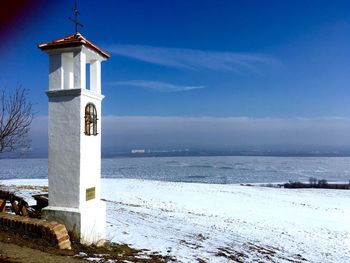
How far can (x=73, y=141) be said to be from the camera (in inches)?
332

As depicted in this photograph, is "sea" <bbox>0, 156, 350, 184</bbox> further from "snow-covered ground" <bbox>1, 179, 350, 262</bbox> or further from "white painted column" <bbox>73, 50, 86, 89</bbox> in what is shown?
"white painted column" <bbox>73, 50, 86, 89</bbox>

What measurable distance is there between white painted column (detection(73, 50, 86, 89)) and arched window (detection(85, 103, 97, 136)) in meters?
Result: 0.56

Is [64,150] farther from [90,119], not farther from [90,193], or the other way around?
[90,193]

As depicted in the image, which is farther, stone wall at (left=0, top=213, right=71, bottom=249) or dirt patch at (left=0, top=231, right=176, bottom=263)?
stone wall at (left=0, top=213, right=71, bottom=249)

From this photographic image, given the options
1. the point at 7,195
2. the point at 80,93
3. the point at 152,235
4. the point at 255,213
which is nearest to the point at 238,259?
the point at 152,235

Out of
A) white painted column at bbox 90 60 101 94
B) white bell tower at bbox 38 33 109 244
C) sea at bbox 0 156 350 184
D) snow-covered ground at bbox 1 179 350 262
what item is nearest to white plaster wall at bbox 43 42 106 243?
white bell tower at bbox 38 33 109 244

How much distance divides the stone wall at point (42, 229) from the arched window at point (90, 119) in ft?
7.62

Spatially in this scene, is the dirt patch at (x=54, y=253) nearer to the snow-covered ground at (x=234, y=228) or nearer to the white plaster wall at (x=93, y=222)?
the white plaster wall at (x=93, y=222)

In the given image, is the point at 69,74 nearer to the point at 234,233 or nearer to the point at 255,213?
the point at 234,233

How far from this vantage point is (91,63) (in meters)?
9.59

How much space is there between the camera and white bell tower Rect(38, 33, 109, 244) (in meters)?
8.40

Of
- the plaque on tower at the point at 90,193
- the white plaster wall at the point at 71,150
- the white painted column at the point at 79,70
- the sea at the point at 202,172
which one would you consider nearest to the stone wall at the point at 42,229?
the white plaster wall at the point at 71,150

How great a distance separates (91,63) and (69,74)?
0.78 meters

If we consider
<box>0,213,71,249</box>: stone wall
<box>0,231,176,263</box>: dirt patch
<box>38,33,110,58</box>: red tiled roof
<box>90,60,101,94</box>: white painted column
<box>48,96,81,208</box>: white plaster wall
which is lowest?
<box>0,231,176,263</box>: dirt patch
